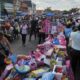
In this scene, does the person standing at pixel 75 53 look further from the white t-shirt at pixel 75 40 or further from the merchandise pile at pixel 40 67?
the merchandise pile at pixel 40 67

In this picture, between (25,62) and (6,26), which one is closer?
(25,62)

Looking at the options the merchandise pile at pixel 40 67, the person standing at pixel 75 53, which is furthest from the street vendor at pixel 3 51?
the person standing at pixel 75 53

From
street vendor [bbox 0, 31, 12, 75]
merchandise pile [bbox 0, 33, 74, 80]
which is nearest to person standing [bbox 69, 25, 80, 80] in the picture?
merchandise pile [bbox 0, 33, 74, 80]

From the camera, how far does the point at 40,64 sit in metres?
8.66

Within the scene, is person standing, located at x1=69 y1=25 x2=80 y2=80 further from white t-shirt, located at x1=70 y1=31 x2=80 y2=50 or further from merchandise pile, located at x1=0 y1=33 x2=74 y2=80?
merchandise pile, located at x1=0 y1=33 x2=74 y2=80

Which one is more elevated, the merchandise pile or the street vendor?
the street vendor

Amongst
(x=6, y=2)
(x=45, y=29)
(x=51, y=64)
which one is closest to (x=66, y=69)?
(x=51, y=64)

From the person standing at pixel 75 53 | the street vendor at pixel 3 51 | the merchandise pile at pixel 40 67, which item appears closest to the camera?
the merchandise pile at pixel 40 67

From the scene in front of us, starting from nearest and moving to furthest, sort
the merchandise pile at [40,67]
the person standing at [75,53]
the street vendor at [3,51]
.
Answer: the merchandise pile at [40,67]
the street vendor at [3,51]
the person standing at [75,53]

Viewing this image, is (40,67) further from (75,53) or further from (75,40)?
(75,40)

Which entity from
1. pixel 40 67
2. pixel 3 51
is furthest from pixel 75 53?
pixel 3 51

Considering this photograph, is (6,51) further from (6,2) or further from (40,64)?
(6,2)

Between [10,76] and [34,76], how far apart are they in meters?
0.71

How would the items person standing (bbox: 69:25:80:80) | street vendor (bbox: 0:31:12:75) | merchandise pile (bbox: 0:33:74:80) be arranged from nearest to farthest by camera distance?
Answer: merchandise pile (bbox: 0:33:74:80) < street vendor (bbox: 0:31:12:75) < person standing (bbox: 69:25:80:80)
